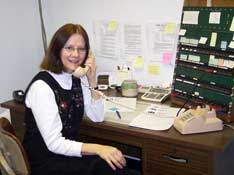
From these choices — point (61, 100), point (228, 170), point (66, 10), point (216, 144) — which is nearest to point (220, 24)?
point (216, 144)

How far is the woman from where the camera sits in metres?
1.58

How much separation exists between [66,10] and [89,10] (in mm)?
214

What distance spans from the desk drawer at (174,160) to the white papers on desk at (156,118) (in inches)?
3.6

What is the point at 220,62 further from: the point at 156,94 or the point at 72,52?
the point at 72,52

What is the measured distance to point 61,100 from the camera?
66.8 inches

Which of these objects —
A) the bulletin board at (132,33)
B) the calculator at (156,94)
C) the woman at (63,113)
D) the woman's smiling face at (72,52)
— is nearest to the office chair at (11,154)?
the woman at (63,113)

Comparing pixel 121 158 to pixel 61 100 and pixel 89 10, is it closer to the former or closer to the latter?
pixel 61 100

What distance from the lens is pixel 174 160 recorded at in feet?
5.40

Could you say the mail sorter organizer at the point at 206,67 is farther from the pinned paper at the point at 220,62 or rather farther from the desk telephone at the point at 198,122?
the desk telephone at the point at 198,122

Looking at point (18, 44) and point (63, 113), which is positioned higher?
point (18, 44)

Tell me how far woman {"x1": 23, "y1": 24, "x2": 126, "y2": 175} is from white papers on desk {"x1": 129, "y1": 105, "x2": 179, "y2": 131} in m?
0.21

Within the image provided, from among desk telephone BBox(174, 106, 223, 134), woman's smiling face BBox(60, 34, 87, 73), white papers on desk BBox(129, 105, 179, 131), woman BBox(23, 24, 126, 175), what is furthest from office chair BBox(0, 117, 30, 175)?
desk telephone BBox(174, 106, 223, 134)

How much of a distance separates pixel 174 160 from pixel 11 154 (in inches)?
30.1

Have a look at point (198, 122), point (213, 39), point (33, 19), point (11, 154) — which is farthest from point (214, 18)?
point (33, 19)
